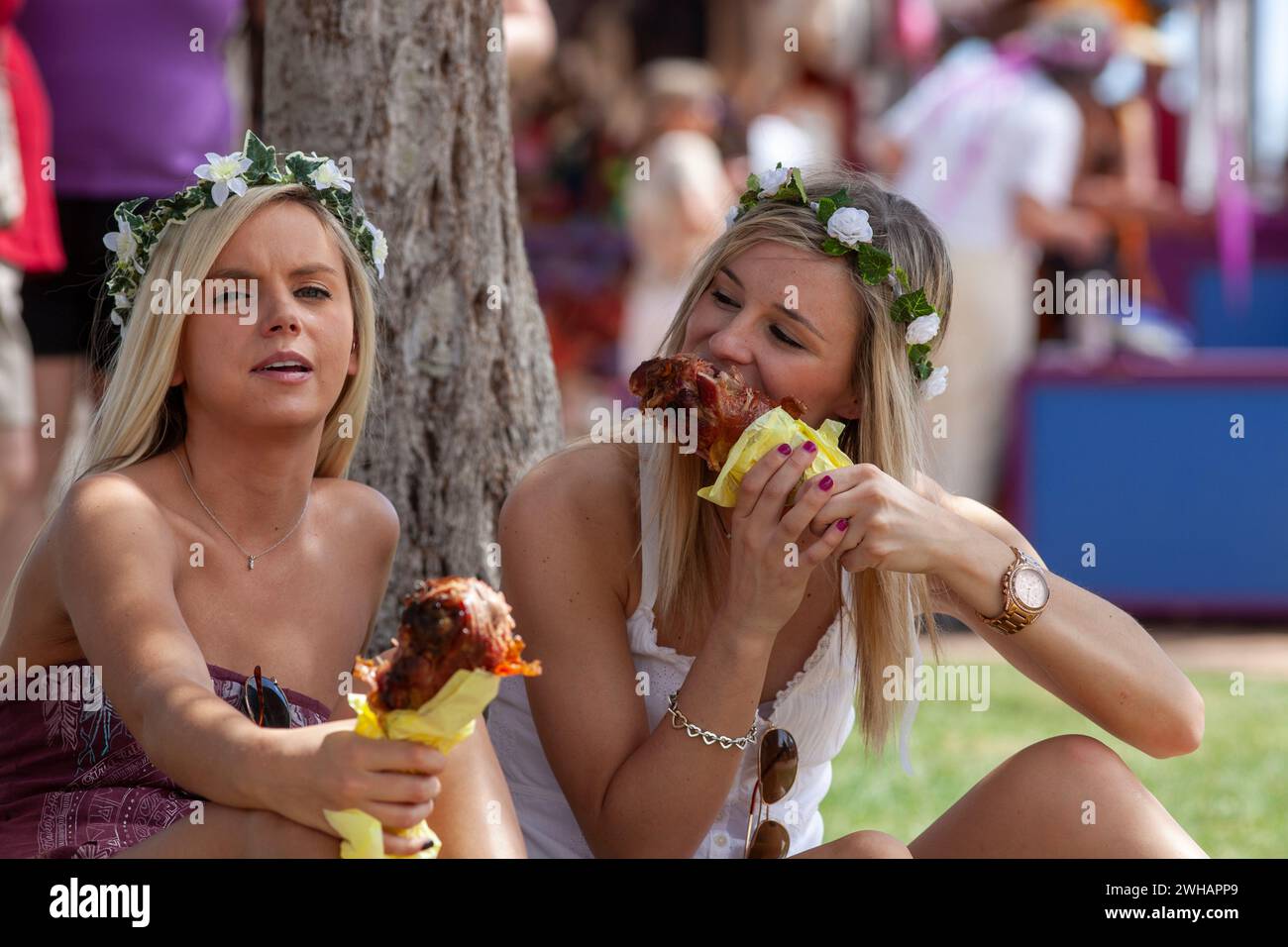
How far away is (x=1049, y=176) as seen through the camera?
821 centimetres

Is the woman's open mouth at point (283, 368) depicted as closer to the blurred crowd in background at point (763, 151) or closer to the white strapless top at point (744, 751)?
the white strapless top at point (744, 751)

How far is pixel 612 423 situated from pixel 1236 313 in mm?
8833

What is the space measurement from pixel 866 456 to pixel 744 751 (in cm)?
62

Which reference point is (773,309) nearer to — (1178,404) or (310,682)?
(310,682)

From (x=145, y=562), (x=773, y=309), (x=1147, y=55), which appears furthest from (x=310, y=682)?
(x=1147, y=55)

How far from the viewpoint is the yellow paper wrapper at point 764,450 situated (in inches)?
110

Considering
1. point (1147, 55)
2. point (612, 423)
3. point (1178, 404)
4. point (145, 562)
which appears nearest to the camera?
point (145, 562)

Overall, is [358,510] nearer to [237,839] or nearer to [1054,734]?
[237,839]

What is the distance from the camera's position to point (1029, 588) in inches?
118

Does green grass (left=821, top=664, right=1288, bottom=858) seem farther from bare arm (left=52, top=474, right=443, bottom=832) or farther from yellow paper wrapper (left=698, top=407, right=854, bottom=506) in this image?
bare arm (left=52, top=474, right=443, bottom=832)

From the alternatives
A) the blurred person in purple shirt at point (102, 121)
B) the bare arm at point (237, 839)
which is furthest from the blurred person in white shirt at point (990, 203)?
the bare arm at point (237, 839)

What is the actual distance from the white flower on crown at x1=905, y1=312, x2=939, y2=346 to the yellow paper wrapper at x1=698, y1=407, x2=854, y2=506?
16.1 inches

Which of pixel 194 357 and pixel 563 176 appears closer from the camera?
pixel 194 357

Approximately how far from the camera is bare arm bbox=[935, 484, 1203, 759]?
9.71ft
